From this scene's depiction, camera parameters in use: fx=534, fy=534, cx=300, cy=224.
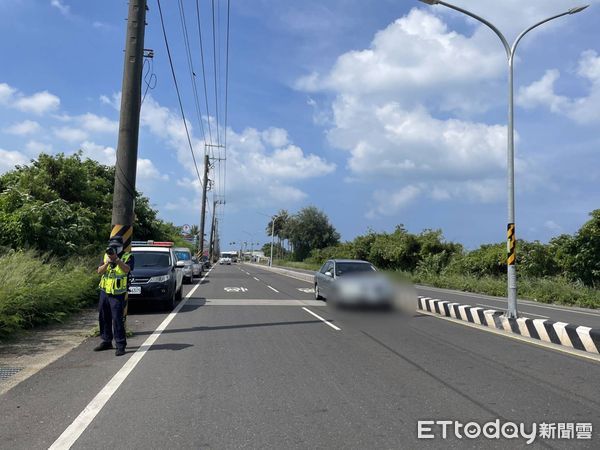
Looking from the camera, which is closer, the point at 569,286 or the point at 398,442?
the point at 398,442

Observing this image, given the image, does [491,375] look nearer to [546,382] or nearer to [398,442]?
[546,382]

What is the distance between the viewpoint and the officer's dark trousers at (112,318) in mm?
8469

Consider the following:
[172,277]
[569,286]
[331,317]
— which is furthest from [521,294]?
[172,277]

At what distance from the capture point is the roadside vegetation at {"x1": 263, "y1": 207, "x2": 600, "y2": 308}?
24.4 m

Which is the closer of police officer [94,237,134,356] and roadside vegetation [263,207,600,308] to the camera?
police officer [94,237,134,356]

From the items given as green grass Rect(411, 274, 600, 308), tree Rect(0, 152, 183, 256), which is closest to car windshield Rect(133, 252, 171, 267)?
tree Rect(0, 152, 183, 256)

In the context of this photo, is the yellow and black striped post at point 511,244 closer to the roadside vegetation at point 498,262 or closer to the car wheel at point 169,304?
the roadside vegetation at point 498,262

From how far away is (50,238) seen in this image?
17062mm

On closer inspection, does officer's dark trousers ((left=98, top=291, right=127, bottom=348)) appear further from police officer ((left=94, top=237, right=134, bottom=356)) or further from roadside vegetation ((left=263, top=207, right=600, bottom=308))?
roadside vegetation ((left=263, top=207, right=600, bottom=308))

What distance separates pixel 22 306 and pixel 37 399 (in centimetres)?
516

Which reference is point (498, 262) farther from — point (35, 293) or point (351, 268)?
point (35, 293)

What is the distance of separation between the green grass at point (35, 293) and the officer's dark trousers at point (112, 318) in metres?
1.97

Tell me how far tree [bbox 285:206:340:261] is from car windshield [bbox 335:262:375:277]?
84079 millimetres

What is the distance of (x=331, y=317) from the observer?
13531 mm
